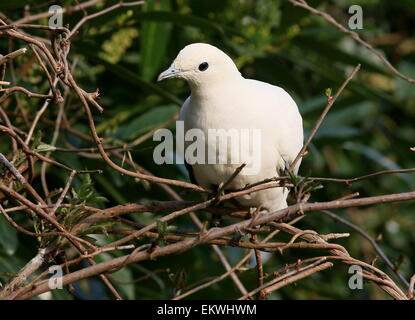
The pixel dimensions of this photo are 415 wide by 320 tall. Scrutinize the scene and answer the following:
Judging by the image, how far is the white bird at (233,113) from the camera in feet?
9.61

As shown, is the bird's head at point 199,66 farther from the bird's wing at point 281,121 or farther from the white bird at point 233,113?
the bird's wing at point 281,121

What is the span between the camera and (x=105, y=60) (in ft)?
12.0

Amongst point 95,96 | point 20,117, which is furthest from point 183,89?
point 95,96

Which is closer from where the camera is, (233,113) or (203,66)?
(233,113)

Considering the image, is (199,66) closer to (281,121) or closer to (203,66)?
(203,66)

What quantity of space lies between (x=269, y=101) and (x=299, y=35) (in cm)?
147

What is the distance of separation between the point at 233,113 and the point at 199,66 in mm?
258

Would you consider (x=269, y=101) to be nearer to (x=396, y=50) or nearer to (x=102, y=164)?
(x=102, y=164)

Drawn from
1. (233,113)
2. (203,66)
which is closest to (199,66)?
(203,66)

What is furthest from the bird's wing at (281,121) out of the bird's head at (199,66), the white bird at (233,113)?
the bird's head at (199,66)

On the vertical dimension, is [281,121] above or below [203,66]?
below

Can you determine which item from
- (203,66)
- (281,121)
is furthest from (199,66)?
(281,121)

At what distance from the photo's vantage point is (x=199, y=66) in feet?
9.94
